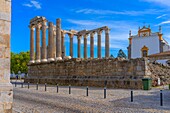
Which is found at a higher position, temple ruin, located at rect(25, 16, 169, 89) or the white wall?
the white wall

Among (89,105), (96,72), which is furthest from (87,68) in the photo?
(89,105)

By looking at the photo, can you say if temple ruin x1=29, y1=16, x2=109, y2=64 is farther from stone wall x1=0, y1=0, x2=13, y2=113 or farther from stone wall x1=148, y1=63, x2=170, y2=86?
stone wall x1=0, y1=0, x2=13, y2=113

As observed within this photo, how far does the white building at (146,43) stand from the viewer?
4728cm

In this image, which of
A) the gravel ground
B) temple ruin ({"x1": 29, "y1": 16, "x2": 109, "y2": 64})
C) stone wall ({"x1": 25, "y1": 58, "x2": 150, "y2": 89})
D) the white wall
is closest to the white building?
the white wall

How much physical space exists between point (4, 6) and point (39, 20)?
29.0 metres

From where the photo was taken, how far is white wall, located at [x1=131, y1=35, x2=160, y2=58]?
156 feet

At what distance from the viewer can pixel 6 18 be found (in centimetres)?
679

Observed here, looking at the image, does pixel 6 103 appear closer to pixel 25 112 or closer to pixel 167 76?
pixel 25 112

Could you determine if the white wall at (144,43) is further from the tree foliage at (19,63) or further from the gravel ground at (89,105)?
the gravel ground at (89,105)

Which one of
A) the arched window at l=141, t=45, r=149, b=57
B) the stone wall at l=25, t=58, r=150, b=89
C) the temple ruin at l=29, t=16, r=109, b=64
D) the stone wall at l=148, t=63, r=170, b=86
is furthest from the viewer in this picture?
the arched window at l=141, t=45, r=149, b=57

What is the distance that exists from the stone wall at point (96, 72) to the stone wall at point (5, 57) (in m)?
15.7

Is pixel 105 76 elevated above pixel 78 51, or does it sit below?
below

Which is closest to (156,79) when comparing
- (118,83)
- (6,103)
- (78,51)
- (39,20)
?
(118,83)

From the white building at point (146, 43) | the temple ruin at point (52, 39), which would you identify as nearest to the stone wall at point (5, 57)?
the temple ruin at point (52, 39)
